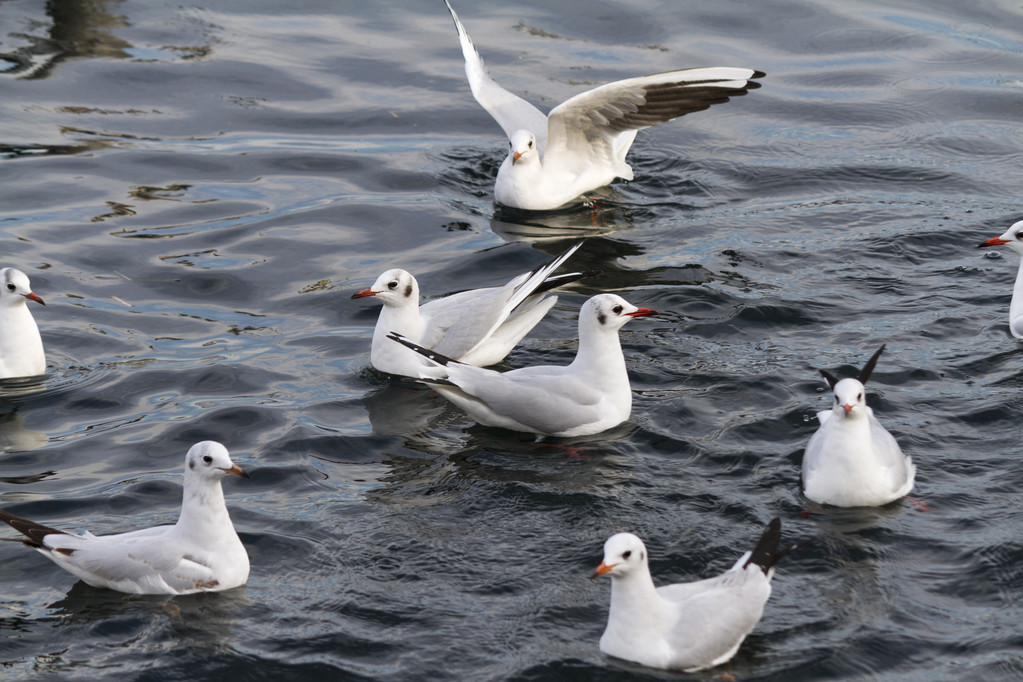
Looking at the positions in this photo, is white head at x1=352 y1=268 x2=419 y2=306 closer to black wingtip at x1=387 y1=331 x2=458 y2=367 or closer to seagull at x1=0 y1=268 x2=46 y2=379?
black wingtip at x1=387 y1=331 x2=458 y2=367

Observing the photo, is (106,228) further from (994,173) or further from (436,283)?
(994,173)

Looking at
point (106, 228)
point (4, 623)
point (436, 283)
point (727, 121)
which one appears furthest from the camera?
point (727, 121)

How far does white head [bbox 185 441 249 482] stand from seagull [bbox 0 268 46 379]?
338 centimetres

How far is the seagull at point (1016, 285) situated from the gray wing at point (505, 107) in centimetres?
518

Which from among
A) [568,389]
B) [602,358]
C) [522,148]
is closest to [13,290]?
[568,389]

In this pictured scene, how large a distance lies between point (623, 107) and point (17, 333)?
20.8 ft

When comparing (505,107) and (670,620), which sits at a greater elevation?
(505,107)

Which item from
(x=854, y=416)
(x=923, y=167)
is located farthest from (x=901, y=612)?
(x=923, y=167)

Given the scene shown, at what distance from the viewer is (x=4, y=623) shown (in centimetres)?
669

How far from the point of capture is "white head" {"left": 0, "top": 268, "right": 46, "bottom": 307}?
979 centimetres

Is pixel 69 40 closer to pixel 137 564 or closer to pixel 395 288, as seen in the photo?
pixel 395 288

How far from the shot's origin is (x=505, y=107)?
14.7 metres

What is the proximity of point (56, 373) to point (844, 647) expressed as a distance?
257 inches

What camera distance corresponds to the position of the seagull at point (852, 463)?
7.53 meters
